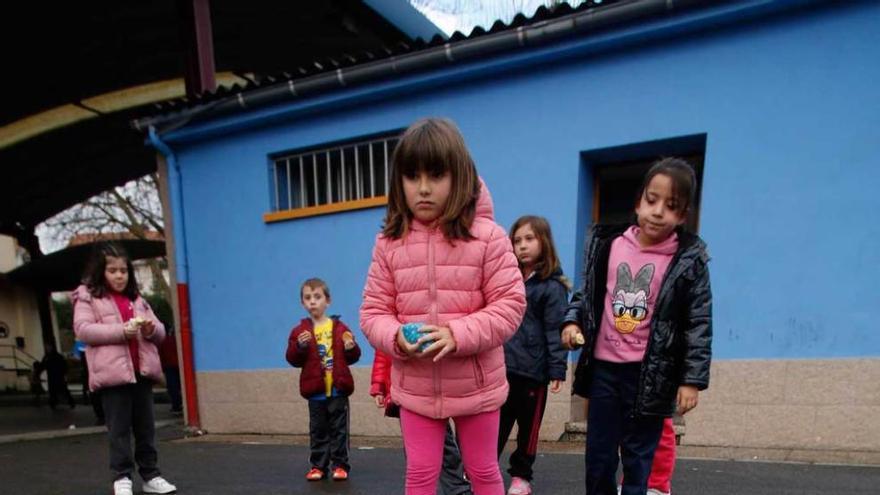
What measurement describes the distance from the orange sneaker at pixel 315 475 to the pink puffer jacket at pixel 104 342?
4.00ft

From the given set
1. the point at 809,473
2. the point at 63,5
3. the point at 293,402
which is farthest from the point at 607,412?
the point at 63,5

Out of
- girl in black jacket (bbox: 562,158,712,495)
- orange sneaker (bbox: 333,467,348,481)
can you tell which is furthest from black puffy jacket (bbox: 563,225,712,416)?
orange sneaker (bbox: 333,467,348,481)

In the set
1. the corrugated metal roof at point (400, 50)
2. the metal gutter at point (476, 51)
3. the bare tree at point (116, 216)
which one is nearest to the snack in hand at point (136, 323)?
the metal gutter at point (476, 51)

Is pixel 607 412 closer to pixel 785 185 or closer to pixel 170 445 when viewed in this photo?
pixel 785 185

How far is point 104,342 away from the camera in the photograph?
9.95ft

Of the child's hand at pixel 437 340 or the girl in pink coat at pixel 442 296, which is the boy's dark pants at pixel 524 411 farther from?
the child's hand at pixel 437 340

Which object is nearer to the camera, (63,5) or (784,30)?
(784,30)

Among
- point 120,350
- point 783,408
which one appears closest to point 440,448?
point 120,350

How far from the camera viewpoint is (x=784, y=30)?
3.95m

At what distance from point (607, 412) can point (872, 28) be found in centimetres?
362

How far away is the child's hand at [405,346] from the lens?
5.41ft

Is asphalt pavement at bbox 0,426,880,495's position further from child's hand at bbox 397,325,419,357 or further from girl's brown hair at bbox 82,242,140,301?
child's hand at bbox 397,325,419,357

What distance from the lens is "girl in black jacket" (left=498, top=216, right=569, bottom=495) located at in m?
2.80

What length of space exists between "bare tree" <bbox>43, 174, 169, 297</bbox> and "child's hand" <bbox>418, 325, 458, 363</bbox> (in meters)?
22.1
